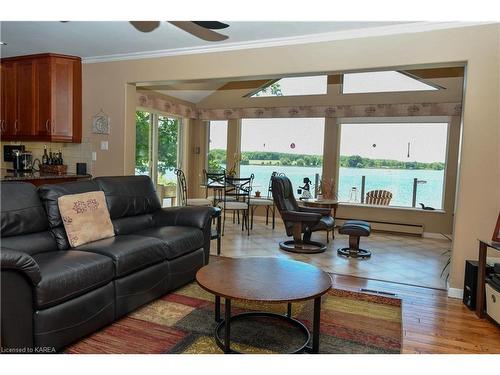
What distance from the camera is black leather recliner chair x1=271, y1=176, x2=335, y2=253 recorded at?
476cm

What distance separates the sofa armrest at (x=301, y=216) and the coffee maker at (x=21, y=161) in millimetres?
3693

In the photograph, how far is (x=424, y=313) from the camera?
2.94 metres

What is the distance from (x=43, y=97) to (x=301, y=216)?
12.2 feet

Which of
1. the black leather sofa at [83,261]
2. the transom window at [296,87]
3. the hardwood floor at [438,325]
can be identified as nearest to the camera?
the black leather sofa at [83,261]

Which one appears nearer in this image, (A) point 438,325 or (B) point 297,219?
(A) point 438,325

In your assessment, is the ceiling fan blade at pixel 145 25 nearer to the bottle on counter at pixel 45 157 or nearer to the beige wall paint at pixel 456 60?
the beige wall paint at pixel 456 60

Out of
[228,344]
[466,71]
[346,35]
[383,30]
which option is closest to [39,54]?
[346,35]

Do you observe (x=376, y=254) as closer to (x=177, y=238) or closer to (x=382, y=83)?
(x=177, y=238)

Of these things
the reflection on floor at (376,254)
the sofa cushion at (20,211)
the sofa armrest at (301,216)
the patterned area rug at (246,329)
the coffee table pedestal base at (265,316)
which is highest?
the sofa cushion at (20,211)

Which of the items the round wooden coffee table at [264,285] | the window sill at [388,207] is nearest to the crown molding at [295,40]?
the round wooden coffee table at [264,285]

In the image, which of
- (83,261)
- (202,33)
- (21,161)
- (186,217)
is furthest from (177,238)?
(21,161)

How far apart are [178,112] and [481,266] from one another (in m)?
5.61

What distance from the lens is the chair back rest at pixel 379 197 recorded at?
652 cm

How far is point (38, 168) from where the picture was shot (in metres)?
5.28
